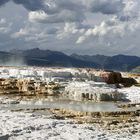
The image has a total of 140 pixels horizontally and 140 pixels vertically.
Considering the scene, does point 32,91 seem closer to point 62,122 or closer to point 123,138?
point 62,122

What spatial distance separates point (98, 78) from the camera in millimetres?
93062

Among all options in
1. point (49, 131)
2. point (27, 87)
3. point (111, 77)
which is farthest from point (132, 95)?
point (49, 131)

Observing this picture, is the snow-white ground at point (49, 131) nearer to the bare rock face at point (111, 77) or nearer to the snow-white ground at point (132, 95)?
the snow-white ground at point (132, 95)

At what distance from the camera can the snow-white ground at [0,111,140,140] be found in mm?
26770

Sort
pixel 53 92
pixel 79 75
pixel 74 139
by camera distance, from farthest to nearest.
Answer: pixel 79 75, pixel 53 92, pixel 74 139

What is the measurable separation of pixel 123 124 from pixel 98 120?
270 centimetres

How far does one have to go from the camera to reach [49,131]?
28219 millimetres

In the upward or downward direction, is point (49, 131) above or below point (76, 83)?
below

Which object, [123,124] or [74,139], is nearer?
[74,139]

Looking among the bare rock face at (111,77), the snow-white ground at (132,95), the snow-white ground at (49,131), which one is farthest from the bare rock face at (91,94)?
the snow-white ground at (49,131)

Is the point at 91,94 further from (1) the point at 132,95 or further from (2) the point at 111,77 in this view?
(2) the point at 111,77

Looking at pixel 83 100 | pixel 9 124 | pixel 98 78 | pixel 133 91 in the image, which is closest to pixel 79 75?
pixel 98 78

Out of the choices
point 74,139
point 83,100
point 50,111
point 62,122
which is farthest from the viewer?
point 83,100

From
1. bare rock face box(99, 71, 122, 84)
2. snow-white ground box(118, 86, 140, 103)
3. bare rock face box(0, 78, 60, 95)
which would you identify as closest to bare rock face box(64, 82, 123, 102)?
snow-white ground box(118, 86, 140, 103)
